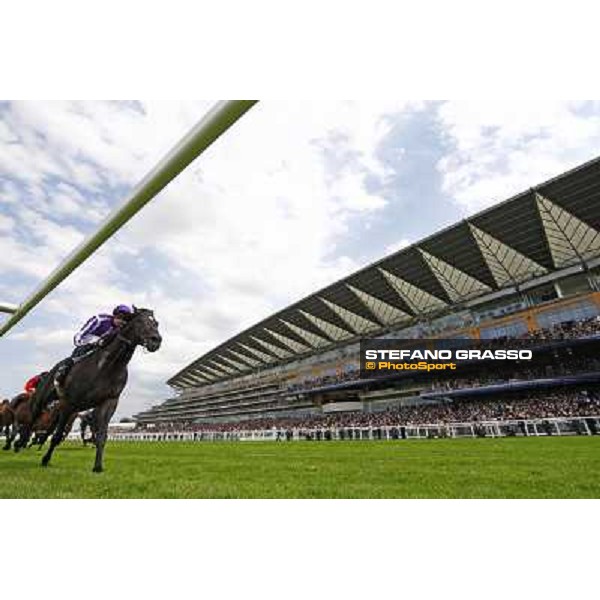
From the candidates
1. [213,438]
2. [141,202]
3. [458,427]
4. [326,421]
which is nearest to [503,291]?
[458,427]

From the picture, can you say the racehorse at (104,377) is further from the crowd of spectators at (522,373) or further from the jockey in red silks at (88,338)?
the crowd of spectators at (522,373)

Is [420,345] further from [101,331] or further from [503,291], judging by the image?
[101,331]

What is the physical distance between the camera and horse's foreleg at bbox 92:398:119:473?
557 centimetres

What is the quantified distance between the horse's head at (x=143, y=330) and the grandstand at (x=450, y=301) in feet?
104

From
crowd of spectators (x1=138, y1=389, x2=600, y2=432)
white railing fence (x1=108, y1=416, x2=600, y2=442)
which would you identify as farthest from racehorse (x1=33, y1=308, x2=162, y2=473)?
crowd of spectators (x1=138, y1=389, x2=600, y2=432)

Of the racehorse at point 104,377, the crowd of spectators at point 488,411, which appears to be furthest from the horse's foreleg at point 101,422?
the crowd of spectators at point 488,411

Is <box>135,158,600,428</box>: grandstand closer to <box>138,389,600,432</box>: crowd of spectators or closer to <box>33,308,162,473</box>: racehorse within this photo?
<box>138,389,600,432</box>: crowd of spectators

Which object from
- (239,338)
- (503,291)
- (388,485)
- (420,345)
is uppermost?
(239,338)

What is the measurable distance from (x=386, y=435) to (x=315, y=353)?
31098 mm

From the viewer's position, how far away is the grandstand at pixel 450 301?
32094 millimetres

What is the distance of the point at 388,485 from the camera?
15.2 ft

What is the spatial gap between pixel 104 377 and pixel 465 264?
36.9 metres

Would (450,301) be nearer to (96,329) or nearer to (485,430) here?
(485,430)

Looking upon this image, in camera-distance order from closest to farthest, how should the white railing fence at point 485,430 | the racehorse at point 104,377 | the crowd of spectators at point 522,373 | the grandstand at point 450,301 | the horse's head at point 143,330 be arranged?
the horse's head at point 143,330 → the racehorse at point 104,377 → the white railing fence at point 485,430 → the crowd of spectators at point 522,373 → the grandstand at point 450,301
